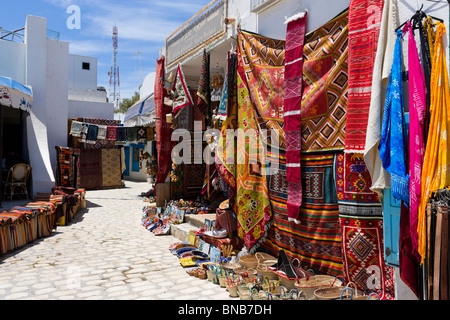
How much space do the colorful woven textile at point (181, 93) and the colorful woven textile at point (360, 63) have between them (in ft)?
14.5

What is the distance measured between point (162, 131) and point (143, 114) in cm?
330

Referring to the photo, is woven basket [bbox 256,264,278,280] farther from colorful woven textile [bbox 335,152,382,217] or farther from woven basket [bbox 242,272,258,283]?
colorful woven textile [bbox 335,152,382,217]

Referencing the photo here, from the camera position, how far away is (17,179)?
934cm

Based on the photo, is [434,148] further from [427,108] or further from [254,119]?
[254,119]

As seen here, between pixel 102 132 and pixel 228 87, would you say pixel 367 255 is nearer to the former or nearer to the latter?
pixel 228 87

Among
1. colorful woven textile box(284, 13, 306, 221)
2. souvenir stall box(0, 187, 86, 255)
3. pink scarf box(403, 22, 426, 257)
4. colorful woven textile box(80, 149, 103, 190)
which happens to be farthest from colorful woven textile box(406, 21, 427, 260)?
colorful woven textile box(80, 149, 103, 190)

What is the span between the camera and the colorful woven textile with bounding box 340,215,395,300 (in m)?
3.01

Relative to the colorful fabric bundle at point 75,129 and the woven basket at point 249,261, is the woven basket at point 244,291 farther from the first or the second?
the colorful fabric bundle at point 75,129

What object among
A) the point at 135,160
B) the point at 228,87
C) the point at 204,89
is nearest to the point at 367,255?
the point at 228,87

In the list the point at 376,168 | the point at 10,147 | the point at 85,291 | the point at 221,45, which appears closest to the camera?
the point at 376,168

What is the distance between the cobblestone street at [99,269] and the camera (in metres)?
3.85

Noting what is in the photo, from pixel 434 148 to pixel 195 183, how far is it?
678 centimetres

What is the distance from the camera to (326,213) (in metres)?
3.55

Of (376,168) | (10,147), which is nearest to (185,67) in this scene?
(376,168)
